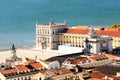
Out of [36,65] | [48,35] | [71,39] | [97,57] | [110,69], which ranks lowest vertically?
[110,69]

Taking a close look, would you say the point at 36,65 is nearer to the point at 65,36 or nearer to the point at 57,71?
the point at 57,71

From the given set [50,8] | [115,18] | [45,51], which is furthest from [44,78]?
[50,8]

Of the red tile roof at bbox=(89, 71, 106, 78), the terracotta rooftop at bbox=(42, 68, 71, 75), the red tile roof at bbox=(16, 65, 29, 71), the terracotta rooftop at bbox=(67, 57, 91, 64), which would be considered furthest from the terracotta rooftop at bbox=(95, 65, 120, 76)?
the red tile roof at bbox=(16, 65, 29, 71)

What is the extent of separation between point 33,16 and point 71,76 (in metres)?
54.7

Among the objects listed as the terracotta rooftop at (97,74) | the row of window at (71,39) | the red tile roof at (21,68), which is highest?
the row of window at (71,39)

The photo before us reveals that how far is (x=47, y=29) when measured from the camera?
61.8m

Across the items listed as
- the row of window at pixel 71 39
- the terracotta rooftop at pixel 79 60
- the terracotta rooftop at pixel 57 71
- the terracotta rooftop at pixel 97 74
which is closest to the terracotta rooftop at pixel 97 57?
the terracotta rooftop at pixel 79 60

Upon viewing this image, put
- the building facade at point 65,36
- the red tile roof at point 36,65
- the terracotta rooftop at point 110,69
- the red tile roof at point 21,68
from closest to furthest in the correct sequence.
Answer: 1. the terracotta rooftop at point 110,69
2. the red tile roof at point 21,68
3. the red tile roof at point 36,65
4. the building facade at point 65,36

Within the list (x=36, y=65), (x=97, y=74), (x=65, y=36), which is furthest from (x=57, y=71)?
(x=65, y=36)

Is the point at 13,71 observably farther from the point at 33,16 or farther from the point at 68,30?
the point at 33,16

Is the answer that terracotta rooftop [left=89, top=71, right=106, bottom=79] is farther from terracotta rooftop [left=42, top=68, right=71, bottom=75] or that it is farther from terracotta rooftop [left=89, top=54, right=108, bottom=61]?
terracotta rooftop [left=89, top=54, right=108, bottom=61]

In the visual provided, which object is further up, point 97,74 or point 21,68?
point 21,68

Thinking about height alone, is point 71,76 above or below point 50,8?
below

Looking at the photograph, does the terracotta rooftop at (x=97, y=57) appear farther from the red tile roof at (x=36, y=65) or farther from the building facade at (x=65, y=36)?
the building facade at (x=65, y=36)
